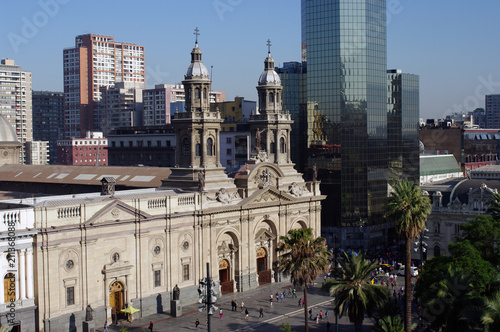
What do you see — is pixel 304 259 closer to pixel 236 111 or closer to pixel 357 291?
pixel 357 291

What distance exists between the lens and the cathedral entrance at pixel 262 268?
266 feet

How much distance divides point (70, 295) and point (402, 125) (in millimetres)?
77287

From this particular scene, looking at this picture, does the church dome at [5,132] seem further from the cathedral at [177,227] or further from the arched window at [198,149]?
the arched window at [198,149]

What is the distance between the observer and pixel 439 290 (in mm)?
49281

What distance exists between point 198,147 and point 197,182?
4425 mm

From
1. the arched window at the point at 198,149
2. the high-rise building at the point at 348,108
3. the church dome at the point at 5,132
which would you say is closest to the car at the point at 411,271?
the high-rise building at the point at 348,108

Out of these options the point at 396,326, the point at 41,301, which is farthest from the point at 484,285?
the point at 41,301

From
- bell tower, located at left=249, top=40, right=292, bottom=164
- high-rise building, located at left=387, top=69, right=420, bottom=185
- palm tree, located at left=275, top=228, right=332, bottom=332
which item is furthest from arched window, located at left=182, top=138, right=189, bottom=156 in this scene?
high-rise building, located at left=387, top=69, right=420, bottom=185

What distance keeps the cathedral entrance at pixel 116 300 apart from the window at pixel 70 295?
4.44 m

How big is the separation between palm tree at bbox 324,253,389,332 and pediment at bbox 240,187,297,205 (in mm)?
28377

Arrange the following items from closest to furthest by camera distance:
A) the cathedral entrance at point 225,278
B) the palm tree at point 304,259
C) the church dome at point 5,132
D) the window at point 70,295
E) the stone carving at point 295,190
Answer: the palm tree at point 304,259
the window at point 70,295
the cathedral entrance at point 225,278
the stone carving at point 295,190
the church dome at point 5,132

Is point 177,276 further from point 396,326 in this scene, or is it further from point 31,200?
point 396,326

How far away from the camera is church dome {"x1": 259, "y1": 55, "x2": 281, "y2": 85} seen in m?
86.8

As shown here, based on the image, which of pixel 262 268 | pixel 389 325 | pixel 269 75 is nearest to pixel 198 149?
pixel 269 75
